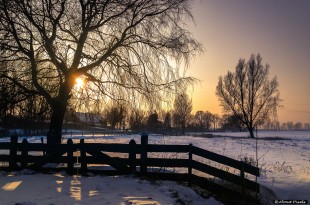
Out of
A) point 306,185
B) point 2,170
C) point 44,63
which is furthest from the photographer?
point 44,63

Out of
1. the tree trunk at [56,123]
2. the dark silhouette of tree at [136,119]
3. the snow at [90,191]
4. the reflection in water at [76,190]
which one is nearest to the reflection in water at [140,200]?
the snow at [90,191]

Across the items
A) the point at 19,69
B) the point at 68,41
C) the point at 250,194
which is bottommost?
the point at 250,194

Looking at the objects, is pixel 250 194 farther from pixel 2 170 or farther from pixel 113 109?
pixel 2 170

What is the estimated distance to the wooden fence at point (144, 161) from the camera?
922cm

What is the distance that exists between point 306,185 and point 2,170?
408 inches

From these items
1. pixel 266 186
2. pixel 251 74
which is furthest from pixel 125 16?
pixel 251 74

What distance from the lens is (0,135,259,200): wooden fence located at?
9219 mm

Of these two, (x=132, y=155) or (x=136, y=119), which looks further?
(x=136, y=119)

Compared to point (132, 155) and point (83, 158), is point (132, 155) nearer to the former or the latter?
point (132, 155)

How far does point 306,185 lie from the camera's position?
10094 millimetres

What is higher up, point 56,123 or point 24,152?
point 56,123

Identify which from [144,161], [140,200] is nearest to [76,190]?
[140,200]

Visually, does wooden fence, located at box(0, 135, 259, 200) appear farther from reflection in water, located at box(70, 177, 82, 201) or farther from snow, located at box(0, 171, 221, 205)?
reflection in water, located at box(70, 177, 82, 201)

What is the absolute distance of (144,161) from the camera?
34.1ft
